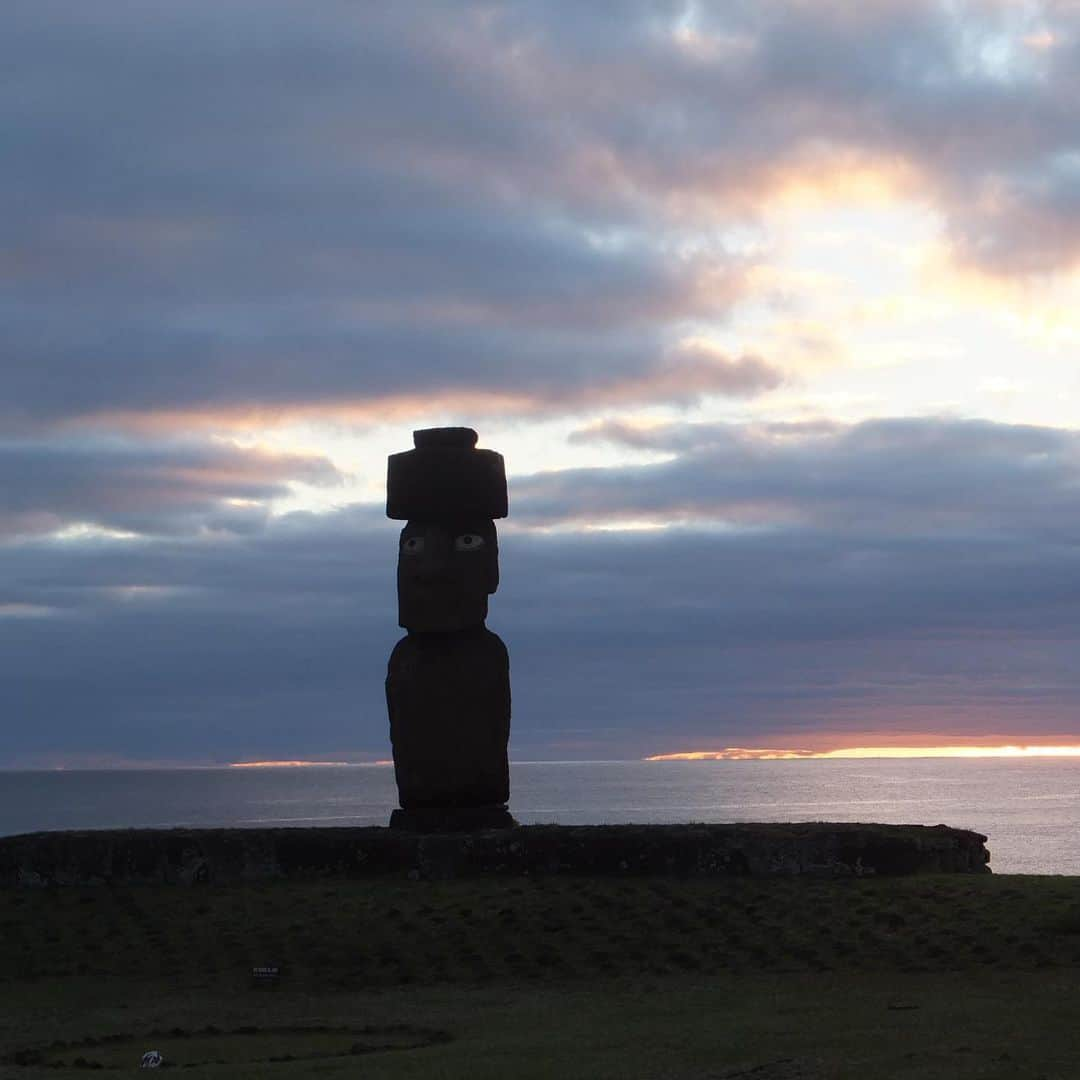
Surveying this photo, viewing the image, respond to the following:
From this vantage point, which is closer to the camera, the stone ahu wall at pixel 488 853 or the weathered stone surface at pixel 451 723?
the stone ahu wall at pixel 488 853

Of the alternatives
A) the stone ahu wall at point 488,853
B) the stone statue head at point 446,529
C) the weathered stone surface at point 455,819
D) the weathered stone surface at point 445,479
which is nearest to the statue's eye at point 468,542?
the stone statue head at point 446,529

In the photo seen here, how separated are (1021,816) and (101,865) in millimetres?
90610

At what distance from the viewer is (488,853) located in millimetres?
19312

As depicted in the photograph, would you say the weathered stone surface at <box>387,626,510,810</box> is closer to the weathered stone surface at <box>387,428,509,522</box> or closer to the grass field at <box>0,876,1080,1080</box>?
the weathered stone surface at <box>387,428,509,522</box>

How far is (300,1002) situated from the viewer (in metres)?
15.2

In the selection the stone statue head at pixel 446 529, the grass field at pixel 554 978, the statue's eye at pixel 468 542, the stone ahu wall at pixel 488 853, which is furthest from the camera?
the statue's eye at pixel 468 542

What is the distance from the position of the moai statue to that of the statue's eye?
1 centimetres

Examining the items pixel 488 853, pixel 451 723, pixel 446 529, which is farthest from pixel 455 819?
pixel 446 529

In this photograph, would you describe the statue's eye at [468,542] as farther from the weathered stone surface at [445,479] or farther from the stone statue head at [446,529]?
the weathered stone surface at [445,479]

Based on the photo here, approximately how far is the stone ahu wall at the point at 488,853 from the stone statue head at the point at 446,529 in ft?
9.16

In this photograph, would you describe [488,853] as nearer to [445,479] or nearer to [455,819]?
[455,819]

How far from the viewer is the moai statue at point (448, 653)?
21.0m

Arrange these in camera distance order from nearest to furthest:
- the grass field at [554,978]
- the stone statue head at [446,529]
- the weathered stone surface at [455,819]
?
the grass field at [554,978], the weathered stone surface at [455,819], the stone statue head at [446,529]

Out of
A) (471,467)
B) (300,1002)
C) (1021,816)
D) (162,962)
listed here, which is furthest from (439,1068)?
(1021,816)
